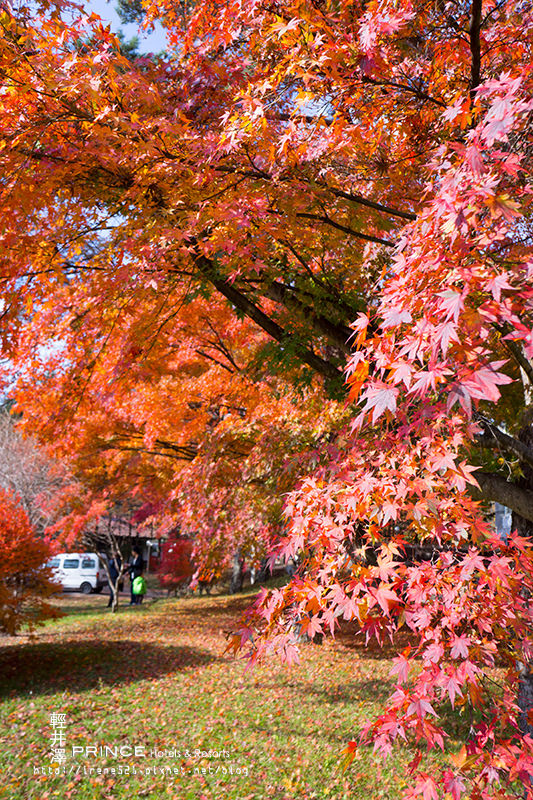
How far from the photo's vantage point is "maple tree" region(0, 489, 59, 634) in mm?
8336

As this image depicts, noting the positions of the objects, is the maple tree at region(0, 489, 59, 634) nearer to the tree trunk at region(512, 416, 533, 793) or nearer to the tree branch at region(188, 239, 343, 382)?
the tree branch at region(188, 239, 343, 382)

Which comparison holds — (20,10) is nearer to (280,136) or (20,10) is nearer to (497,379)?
(280,136)

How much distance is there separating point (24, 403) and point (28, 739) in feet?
17.0

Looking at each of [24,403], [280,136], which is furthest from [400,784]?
[24,403]

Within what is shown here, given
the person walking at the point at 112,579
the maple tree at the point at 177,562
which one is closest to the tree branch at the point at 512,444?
the person walking at the point at 112,579

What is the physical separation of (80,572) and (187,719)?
1881 centimetres

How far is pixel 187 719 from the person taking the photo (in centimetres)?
629

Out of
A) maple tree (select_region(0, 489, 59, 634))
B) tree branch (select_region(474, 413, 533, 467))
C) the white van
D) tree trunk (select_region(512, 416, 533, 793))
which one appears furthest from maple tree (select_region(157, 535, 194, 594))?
tree branch (select_region(474, 413, 533, 467))

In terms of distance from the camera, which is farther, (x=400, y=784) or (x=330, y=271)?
(x=330, y=271)

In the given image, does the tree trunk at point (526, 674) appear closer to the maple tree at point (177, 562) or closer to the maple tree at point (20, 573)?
the maple tree at point (20, 573)

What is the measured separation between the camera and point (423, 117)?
181 inches

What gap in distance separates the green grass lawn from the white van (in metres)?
12.8

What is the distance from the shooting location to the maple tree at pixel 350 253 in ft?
6.33

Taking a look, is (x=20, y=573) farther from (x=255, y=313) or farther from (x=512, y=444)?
(x=512, y=444)
